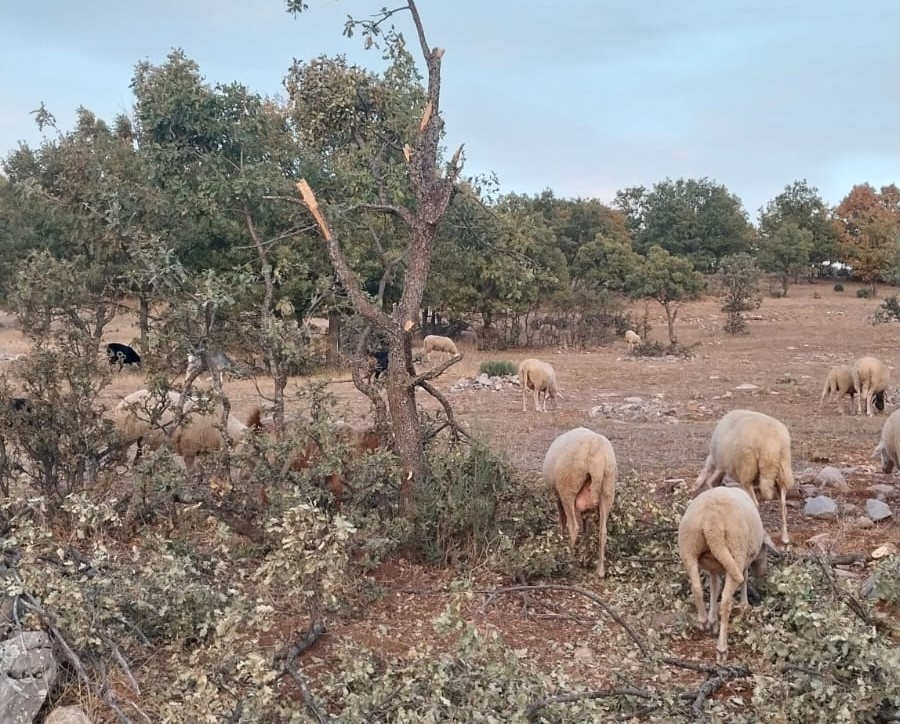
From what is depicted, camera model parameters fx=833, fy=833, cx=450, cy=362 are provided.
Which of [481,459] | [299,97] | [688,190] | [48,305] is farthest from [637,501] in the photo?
[688,190]

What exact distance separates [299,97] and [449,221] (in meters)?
1.84

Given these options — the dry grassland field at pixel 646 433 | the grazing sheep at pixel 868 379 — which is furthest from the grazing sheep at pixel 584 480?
the grazing sheep at pixel 868 379

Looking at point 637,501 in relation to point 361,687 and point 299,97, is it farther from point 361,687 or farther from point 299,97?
point 299,97

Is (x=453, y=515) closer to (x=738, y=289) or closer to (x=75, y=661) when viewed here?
(x=75, y=661)

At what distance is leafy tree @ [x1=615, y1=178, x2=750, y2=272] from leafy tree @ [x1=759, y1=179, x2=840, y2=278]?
2.46 meters

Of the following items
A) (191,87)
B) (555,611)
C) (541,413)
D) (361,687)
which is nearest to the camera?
(361,687)

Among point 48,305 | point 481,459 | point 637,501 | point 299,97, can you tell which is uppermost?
point 299,97

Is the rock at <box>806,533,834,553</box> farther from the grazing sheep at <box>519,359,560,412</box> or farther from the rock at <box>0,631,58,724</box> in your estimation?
the grazing sheep at <box>519,359,560,412</box>

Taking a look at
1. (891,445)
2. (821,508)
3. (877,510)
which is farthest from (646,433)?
(877,510)

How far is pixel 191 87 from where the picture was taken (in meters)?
8.16

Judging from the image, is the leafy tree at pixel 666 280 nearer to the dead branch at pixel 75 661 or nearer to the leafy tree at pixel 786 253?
the leafy tree at pixel 786 253

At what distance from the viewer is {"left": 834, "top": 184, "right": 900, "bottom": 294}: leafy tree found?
2127 inches

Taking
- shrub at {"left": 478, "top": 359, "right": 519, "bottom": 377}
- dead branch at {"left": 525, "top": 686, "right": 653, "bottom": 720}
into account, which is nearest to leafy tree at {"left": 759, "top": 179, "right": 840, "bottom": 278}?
shrub at {"left": 478, "top": 359, "right": 519, "bottom": 377}

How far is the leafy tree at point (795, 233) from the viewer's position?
5278 centimetres
